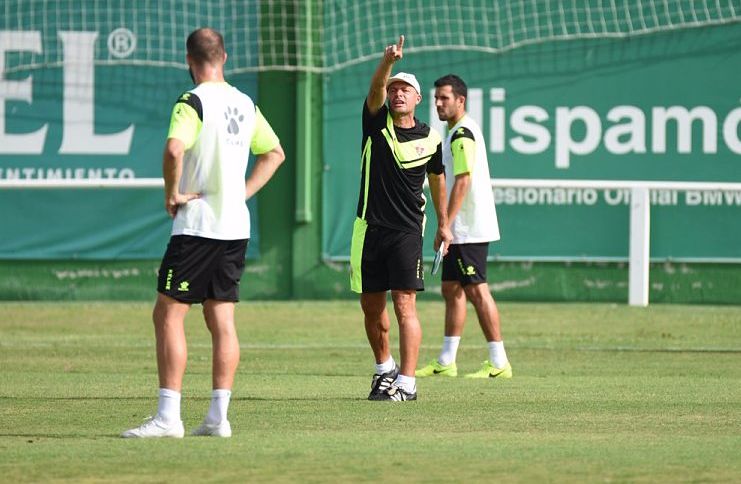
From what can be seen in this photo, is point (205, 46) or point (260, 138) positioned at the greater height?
point (205, 46)

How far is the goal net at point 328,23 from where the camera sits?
19.5m

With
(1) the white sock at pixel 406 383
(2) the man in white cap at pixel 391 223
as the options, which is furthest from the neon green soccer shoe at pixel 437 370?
(1) the white sock at pixel 406 383

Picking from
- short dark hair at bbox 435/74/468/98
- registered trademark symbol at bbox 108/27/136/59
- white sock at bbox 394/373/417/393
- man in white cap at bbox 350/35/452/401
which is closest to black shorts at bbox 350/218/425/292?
man in white cap at bbox 350/35/452/401

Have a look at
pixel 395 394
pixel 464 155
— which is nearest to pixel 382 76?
pixel 395 394

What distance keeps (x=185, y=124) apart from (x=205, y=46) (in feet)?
1.39

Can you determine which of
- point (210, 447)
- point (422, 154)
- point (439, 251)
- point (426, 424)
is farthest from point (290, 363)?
point (210, 447)

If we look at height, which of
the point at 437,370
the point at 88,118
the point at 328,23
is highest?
the point at 328,23

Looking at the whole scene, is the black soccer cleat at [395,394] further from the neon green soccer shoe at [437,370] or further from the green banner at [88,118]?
the green banner at [88,118]

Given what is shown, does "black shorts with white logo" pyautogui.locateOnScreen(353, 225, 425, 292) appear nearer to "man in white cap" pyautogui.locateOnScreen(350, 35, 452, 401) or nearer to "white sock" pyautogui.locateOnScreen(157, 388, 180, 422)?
"man in white cap" pyautogui.locateOnScreen(350, 35, 452, 401)

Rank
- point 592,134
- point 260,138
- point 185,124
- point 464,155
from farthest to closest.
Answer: point 592,134 < point 464,155 < point 260,138 < point 185,124

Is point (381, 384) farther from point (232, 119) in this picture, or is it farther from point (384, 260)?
point (232, 119)

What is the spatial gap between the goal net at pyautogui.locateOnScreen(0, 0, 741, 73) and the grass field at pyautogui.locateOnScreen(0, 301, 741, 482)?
146 inches

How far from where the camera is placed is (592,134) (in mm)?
19531

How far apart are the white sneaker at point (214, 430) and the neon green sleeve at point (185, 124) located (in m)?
1.44
